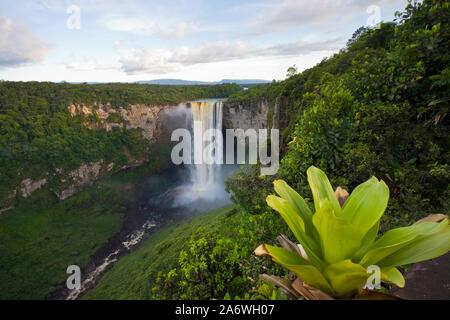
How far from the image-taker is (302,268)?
3.10 feet

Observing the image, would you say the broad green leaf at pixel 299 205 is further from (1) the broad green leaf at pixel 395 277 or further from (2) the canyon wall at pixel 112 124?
(2) the canyon wall at pixel 112 124

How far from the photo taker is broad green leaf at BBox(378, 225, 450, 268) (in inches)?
37.4

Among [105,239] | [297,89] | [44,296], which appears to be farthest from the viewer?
[105,239]

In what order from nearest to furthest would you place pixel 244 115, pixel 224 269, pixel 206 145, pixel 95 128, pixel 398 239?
pixel 398 239
pixel 224 269
pixel 244 115
pixel 206 145
pixel 95 128

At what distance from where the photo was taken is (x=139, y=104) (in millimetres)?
40406

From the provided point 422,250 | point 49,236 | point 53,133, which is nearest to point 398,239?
point 422,250

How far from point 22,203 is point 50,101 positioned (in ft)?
53.4

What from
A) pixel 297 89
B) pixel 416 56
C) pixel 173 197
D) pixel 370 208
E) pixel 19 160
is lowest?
pixel 173 197

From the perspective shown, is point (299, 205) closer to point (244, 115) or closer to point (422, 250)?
point (422, 250)

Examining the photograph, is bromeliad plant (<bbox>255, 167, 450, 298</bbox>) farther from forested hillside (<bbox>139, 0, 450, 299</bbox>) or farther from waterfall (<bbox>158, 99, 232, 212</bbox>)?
waterfall (<bbox>158, 99, 232, 212</bbox>)

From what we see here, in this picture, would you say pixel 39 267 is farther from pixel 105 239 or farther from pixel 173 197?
pixel 173 197

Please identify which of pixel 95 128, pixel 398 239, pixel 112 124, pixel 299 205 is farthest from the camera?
pixel 112 124

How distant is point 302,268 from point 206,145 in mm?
33994

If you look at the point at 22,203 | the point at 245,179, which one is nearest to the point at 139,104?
the point at 22,203
